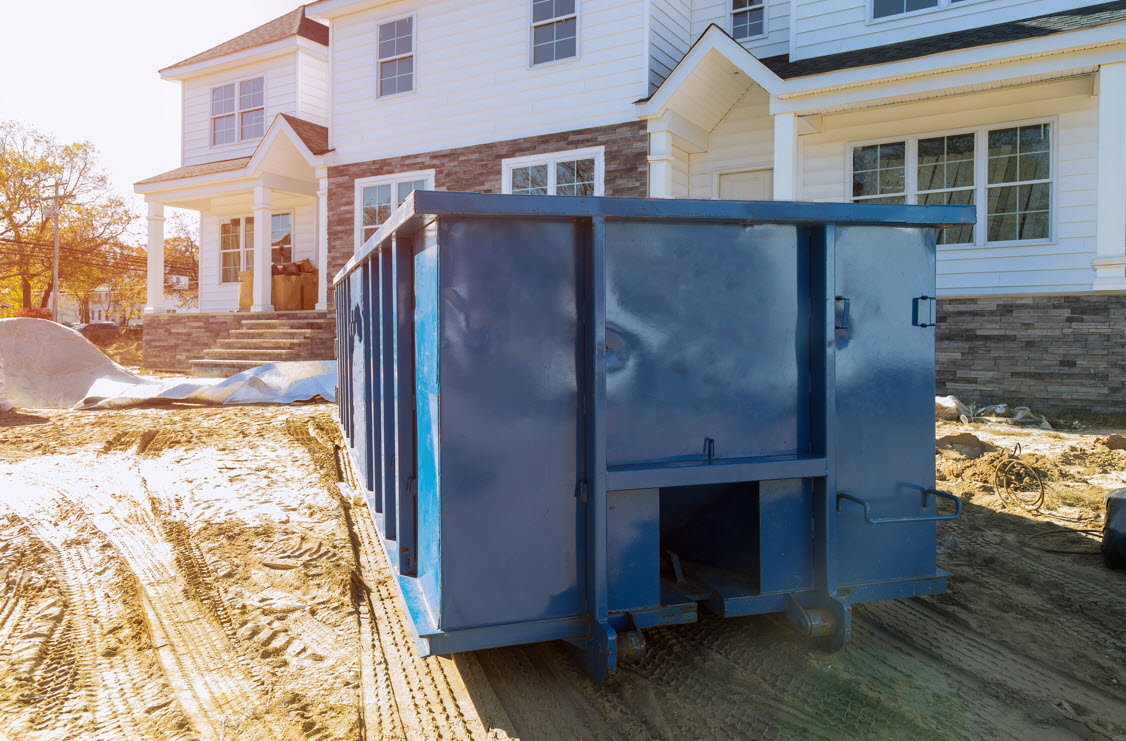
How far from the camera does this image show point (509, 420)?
9.38 ft

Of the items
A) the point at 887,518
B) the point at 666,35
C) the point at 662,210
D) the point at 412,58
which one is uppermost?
the point at 412,58

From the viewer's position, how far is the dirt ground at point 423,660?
272 centimetres

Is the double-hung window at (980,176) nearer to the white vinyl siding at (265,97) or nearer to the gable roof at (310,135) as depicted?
the gable roof at (310,135)

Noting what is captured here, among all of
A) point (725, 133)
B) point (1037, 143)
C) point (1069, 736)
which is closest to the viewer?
point (1069, 736)

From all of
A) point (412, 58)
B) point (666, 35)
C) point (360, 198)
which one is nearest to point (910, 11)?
point (666, 35)

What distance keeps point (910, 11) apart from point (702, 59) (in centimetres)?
316

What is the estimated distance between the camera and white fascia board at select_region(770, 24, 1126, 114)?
8.97 meters

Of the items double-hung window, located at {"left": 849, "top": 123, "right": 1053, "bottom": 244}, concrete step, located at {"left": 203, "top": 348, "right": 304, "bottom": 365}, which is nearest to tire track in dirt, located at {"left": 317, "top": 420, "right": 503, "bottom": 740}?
double-hung window, located at {"left": 849, "top": 123, "right": 1053, "bottom": 244}

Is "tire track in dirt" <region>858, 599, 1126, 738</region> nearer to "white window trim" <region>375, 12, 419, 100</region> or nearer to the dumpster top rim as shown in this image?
the dumpster top rim

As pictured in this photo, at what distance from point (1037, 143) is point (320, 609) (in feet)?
36.6

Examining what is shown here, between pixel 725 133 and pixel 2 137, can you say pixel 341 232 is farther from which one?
pixel 2 137

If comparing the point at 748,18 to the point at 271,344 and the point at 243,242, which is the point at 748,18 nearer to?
the point at 271,344

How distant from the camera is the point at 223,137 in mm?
19953

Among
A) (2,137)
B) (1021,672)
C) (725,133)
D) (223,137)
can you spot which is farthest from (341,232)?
(2,137)
